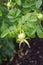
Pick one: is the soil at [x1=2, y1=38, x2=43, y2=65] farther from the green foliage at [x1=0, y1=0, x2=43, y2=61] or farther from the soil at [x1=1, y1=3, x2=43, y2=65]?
the green foliage at [x1=0, y1=0, x2=43, y2=61]

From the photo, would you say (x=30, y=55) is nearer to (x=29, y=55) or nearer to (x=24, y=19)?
(x=29, y=55)

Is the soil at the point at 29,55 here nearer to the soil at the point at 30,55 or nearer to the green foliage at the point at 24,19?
the soil at the point at 30,55

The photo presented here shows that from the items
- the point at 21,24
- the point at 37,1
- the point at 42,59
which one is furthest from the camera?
the point at 42,59

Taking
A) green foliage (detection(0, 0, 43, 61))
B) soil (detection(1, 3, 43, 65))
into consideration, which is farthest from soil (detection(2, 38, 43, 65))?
green foliage (detection(0, 0, 43, 61))

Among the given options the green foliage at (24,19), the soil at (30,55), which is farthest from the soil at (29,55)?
the green foliage at (24,19)

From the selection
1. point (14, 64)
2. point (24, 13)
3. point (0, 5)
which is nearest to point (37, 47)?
point (14, 64)

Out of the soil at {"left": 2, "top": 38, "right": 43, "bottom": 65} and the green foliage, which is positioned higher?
the green foliage

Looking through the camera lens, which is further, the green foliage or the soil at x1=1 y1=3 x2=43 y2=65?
the soil at x1=1 y1=3 x2=43 y2=65

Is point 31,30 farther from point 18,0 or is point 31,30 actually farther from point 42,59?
point 42,59
